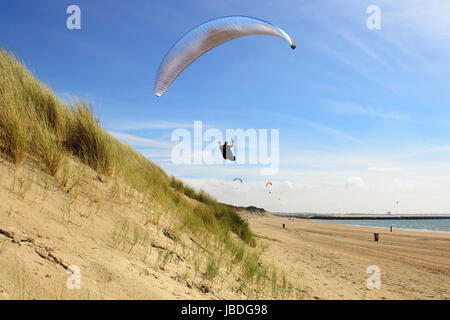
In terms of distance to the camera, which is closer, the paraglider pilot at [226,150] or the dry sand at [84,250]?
the dry sand at [84,250]

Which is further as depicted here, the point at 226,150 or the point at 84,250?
the point at 226,150

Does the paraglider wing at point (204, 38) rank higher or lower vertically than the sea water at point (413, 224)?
higher

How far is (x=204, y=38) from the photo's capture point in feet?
31.3

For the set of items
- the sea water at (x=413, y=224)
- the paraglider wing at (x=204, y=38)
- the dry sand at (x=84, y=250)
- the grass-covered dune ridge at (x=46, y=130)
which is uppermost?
the paraglider wing at (x=204, y=38)

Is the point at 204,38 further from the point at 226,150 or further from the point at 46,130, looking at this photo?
the point at 46,130

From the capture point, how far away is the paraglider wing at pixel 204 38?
8242mm

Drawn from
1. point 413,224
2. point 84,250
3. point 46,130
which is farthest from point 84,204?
point 413,224

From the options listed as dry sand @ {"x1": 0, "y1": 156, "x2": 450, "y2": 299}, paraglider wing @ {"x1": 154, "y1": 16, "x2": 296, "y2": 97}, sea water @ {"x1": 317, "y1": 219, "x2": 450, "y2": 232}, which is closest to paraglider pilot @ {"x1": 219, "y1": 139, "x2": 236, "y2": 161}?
paraglider wing @ {"x1": 154, "y1": 16, "x2": 296, "y2": 97}

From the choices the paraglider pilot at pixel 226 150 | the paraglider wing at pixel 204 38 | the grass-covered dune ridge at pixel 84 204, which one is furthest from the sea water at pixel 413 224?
the grass-covered dune ridge at pixel 84 204

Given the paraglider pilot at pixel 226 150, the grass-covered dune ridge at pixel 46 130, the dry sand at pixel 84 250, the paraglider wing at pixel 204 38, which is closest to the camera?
the dry sand at pixel 84 250

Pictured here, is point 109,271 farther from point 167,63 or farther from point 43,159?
point 167,63

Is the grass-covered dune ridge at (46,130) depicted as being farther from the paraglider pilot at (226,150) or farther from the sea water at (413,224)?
the sea water at (413,224)
